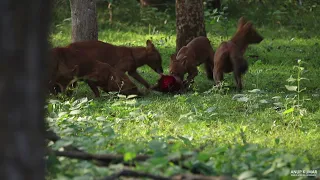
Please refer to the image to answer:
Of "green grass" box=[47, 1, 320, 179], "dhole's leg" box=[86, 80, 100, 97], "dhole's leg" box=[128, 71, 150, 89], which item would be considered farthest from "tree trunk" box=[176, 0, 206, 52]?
"dhole's leg" box=[86, 80, 100, 97]

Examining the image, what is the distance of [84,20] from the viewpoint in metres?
10.3

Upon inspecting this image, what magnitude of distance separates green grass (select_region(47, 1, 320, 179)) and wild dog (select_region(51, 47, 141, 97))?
0.59ft

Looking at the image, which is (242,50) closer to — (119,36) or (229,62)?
(229,62)

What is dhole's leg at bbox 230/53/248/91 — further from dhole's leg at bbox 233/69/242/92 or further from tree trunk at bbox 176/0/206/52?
tree trunk at bbox 176/0/206/52

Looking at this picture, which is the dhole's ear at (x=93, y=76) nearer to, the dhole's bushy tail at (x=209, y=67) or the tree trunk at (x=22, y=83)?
the dhole's bushy tail at (x=209, y=67)

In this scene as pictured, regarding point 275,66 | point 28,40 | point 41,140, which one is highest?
point 28,40

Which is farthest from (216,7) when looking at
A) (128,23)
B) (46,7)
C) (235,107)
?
(46,7)

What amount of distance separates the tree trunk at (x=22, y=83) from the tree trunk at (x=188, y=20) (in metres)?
8.20

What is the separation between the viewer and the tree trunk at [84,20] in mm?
10281

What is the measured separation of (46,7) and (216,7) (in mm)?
12578

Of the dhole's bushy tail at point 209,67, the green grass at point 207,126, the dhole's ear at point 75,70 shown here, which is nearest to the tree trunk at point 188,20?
the green grass at point 207,126

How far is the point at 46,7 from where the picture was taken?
3035 millimetres

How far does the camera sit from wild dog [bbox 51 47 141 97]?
8.59 m

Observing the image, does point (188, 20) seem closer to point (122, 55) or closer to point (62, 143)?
point (122, 55)
